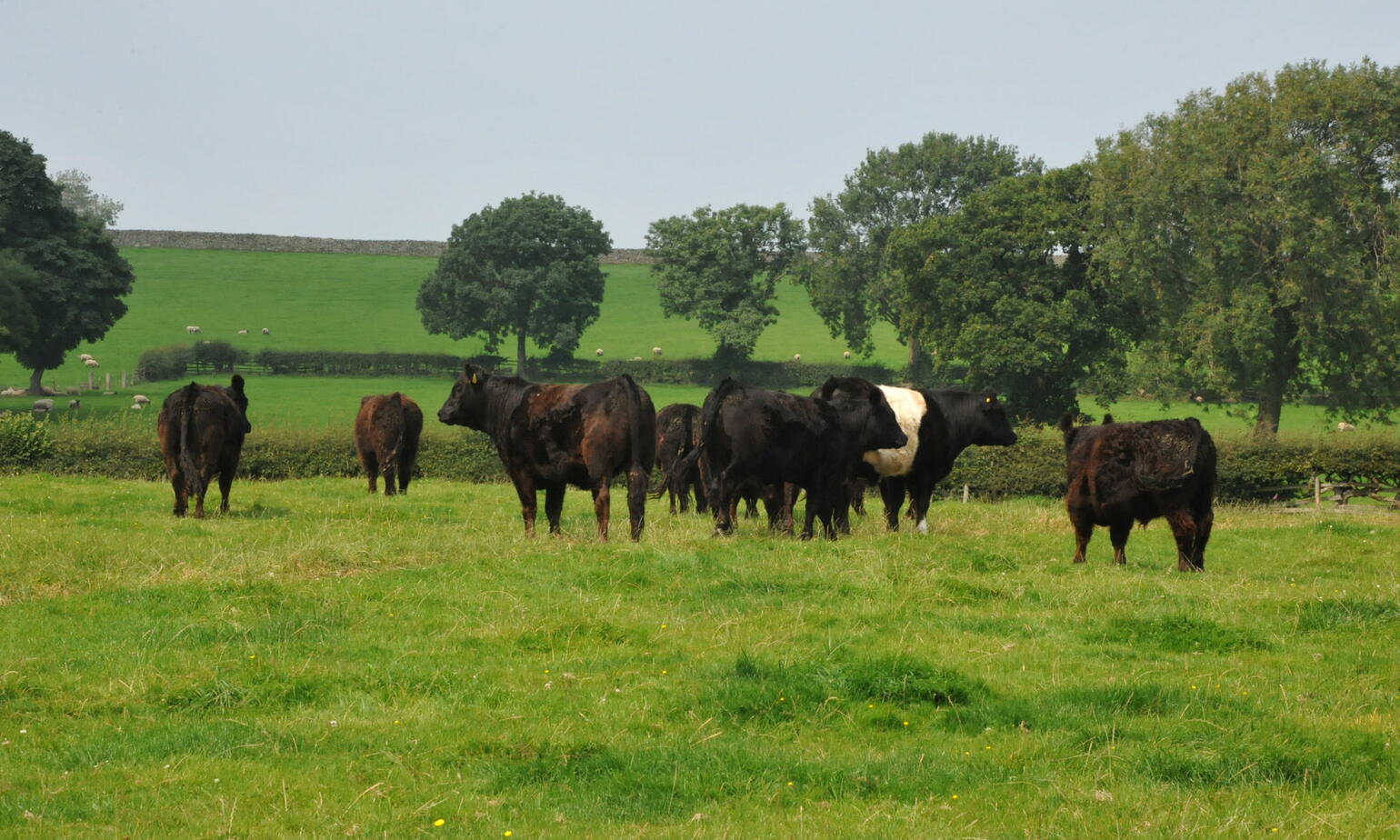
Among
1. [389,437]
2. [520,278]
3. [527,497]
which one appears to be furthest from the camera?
[520,278]

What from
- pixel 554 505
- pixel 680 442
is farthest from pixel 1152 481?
pixel 680 442

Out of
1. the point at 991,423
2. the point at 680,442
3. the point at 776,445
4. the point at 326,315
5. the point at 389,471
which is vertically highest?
the point at 326,315

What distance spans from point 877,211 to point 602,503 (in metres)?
70.8

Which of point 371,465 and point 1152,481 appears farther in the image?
point 371,465

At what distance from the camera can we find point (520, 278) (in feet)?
248

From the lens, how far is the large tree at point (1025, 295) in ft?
165

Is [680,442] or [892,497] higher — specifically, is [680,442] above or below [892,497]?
above

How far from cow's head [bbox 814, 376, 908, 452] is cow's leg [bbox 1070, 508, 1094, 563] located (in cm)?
338

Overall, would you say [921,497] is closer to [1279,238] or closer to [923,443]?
[923,443]

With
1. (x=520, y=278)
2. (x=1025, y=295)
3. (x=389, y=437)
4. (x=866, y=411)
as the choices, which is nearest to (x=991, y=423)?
(x=866, y=411)

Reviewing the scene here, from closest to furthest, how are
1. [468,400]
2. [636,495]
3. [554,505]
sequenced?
1. [636,495]
2. [554,505]
3. [468,400]

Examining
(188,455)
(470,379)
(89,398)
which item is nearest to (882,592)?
(470,379)

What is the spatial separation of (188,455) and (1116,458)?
12.5 m

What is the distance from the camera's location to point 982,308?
52.7 meters
